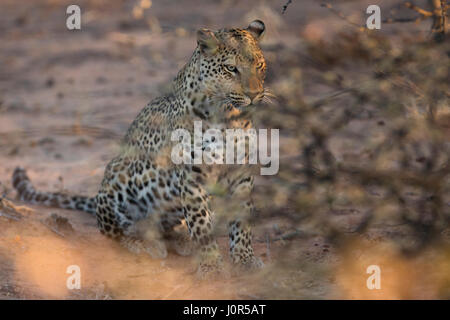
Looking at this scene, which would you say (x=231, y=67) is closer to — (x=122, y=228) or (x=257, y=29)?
(x=257, y=29)

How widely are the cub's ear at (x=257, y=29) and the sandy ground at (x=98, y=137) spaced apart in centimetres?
14

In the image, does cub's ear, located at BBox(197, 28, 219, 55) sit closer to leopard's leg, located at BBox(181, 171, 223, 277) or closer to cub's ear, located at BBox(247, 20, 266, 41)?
cub's ear, located at BBox(247, 20, 266, 41)

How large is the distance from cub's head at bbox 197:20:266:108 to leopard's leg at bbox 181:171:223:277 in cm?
79

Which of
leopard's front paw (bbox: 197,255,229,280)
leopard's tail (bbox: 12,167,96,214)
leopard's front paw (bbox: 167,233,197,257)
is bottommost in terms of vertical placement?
leopard's front paw (bbox: 197,255,229,280)

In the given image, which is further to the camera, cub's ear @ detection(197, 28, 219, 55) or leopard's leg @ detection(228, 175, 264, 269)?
leopard's leg @ detection(228, 175, 264, 269)

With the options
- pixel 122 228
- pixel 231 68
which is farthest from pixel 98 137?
pixel 231 68

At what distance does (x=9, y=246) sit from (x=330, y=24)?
30.5 ft

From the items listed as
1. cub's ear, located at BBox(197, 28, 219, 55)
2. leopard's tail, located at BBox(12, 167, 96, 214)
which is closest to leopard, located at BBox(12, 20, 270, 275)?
cub's ear, located at BBox(197, 28, 219, 55)

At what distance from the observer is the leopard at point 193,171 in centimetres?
588

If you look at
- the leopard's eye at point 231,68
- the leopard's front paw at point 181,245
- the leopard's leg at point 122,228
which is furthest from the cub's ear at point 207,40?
the leopard's front paw at point 181,245

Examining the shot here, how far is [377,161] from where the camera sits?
14.8 feet

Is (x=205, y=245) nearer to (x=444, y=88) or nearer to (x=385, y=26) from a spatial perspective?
(x=444, y=88)

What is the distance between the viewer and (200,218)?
6070 mm

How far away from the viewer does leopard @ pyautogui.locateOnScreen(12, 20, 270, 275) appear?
5.88 m
